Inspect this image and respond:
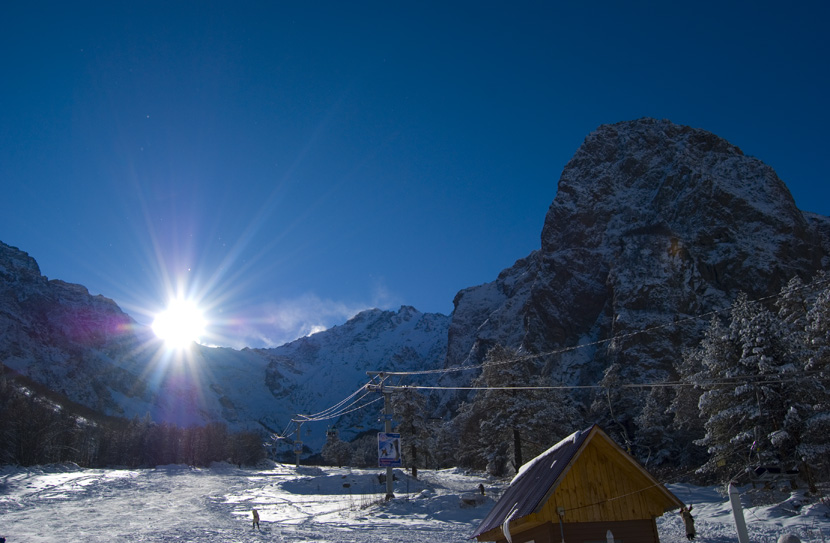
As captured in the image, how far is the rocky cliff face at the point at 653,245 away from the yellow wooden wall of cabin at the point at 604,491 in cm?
8082

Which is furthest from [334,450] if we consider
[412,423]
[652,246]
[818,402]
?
[818,402]

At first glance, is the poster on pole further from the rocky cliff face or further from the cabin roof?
the rocky cliff face

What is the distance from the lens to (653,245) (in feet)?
365

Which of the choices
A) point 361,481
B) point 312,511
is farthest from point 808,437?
point 361,481

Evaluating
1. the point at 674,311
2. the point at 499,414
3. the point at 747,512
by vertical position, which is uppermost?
the point at 674,311

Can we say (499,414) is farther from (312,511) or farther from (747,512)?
(747,512)

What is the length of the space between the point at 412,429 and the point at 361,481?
840 cm

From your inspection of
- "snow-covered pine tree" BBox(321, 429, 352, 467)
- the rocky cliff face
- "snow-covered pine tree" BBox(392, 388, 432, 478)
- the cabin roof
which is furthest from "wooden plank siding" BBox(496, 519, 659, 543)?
"snow-covered pine tree" BBox(321, 429, 352, 467)

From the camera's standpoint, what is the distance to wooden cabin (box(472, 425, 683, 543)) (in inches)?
520

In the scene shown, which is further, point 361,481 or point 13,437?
point 13,437

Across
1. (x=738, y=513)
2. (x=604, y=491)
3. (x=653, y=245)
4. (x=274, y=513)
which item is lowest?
(x=274, y=513)

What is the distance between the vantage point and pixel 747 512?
82.2 feet

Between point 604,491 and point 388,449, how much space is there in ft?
75.4

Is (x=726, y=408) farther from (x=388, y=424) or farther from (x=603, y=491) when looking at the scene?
(x=388, y=424)
